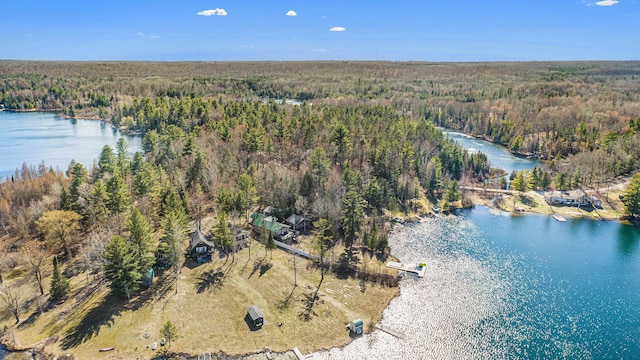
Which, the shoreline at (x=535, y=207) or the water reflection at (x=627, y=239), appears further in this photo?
the shoreline at (x=535, y=207)

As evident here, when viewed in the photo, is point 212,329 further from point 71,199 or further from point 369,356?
point 71,199

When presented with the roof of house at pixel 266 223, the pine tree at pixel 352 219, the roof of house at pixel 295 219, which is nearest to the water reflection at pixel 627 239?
the pine tree at pixel 352 219

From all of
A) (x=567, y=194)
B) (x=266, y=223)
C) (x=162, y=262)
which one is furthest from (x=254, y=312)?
(x=567, y=194)

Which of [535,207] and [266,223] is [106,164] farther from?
[535,207]

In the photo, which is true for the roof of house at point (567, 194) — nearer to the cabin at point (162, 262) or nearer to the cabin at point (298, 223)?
the cabin at point (298, 223)

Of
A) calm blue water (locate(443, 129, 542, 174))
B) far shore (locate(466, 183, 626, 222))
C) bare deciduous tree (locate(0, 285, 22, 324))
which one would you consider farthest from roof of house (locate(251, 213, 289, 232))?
calm blue water (locate(443, 129, 542, 174))

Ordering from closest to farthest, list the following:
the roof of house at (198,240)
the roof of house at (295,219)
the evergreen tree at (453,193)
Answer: the roof of house at (198,240)
the roof of house at (295,219)
the evergreen tree at (453,193)

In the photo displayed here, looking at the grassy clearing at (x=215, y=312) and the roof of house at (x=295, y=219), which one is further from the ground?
the roof of house at (x=295, y=219)

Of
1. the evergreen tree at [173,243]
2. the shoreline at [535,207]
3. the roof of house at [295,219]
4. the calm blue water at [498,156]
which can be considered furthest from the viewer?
the calm blue water at [498,156]
